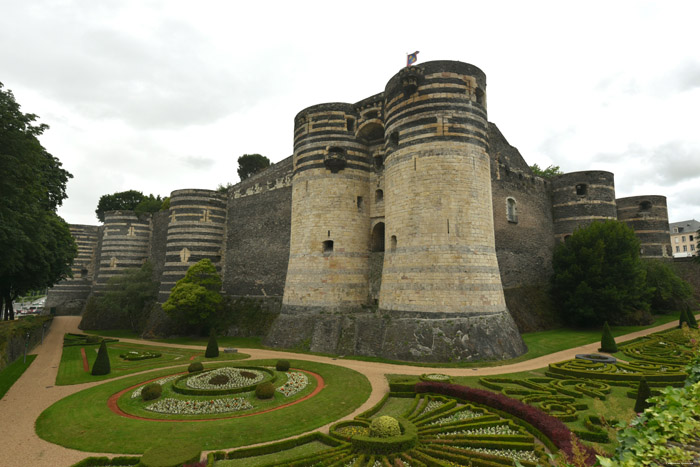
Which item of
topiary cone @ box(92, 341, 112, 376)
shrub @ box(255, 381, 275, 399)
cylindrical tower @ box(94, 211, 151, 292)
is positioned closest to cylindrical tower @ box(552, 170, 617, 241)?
shrub @ box(255, 381, 275, 399)

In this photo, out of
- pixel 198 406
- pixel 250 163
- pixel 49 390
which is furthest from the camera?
pixel 250 163

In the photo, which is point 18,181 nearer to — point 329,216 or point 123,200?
point 329,216

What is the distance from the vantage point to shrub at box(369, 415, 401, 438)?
385 inches

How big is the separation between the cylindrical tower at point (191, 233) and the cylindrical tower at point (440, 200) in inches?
832

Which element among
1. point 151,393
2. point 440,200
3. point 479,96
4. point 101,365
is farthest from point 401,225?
point 101,365

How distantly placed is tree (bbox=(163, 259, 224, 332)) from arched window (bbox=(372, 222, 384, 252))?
1438cm

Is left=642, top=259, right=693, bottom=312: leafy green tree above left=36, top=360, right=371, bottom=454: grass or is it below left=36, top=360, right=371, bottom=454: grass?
above

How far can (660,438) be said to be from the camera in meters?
4.61

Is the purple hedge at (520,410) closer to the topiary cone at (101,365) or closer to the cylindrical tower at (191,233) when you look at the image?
the topiary cone at (101,365)

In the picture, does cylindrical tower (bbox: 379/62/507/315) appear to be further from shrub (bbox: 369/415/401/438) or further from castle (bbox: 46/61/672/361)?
shrub (bbox: 369/415/401/438)

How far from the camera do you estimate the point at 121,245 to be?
43.1 meters

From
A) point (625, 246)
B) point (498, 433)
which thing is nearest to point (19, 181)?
point (498, 433)

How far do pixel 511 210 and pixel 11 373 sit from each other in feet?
112

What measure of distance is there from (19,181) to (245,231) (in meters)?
20.2
